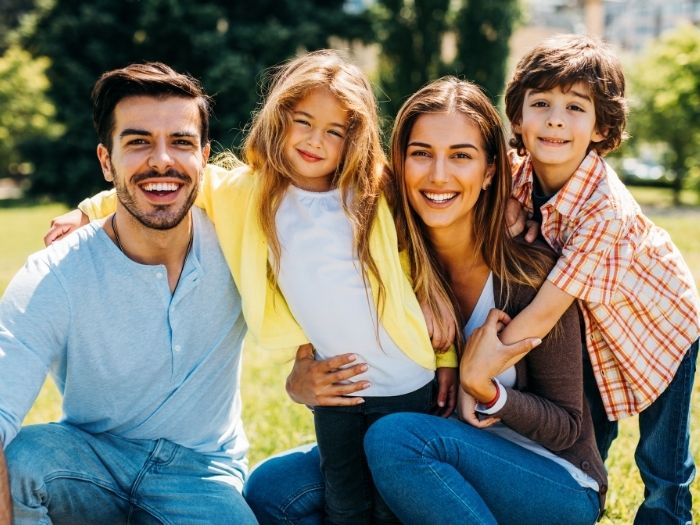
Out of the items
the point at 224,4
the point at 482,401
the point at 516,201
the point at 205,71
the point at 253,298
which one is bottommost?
the point at 482,401

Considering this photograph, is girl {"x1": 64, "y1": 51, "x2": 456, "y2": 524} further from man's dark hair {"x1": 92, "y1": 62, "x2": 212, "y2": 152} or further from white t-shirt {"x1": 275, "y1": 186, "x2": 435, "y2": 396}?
man's dark hair {"x1": 92, "y1": 62, "x2": 212, "y2": 152}

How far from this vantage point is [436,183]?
9.23ft

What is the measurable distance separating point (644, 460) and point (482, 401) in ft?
3.44

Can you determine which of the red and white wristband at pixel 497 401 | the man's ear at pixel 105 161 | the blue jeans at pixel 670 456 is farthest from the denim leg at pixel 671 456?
the man's ear at pixel 105 161

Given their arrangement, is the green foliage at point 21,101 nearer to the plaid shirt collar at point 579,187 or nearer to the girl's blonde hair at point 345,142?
the girl's blonde hair at point 345,142

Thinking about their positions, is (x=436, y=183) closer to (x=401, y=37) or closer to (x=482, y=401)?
(x=482, y=401)

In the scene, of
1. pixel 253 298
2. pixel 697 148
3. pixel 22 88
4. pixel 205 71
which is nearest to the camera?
pixel 253 298

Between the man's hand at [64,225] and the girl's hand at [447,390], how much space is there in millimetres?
1632

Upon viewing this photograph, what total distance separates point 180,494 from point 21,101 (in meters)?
30.9

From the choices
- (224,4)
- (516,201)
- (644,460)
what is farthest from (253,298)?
(224,4)

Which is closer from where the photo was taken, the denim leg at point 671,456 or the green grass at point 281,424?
the denim leg at point 671,456

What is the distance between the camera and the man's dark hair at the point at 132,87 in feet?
9.32

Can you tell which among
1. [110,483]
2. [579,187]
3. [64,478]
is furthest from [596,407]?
[64,478]

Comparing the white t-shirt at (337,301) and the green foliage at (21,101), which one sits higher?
the green foliage at (21,101)
